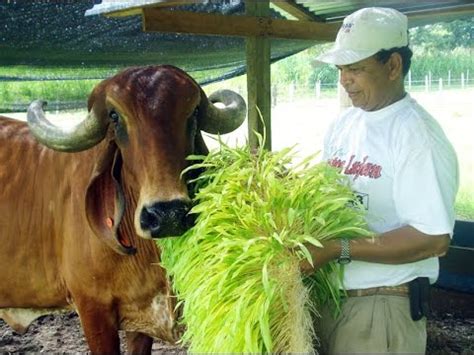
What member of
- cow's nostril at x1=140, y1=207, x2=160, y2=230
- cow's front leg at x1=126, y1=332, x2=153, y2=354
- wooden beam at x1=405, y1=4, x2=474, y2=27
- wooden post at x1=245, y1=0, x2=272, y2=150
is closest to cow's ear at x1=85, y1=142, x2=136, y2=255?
cow's nostril at x1=140, y1=207, x2=160, y2=230

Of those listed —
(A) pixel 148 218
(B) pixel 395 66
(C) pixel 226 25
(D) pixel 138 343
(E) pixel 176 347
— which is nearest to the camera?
(B) pixel 395 66

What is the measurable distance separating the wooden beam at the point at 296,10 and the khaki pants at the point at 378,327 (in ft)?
11.3

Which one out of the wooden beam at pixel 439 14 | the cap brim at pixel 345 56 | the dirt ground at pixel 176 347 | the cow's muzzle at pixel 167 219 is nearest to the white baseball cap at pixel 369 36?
the cap brim at pixel 345 56

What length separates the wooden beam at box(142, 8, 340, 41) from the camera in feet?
12.7

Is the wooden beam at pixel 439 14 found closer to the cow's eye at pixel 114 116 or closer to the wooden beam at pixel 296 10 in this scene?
the wooden beam at pixel 296 10

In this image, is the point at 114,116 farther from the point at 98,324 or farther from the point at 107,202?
the point at 98,324

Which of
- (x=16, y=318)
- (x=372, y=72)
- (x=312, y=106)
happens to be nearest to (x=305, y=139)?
(x=312, y=106)

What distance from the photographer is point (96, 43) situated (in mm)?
5203

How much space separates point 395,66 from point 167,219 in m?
0.97

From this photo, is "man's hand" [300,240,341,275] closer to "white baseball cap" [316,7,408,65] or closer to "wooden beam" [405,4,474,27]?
"white baseball cap" [316,7,408,65]

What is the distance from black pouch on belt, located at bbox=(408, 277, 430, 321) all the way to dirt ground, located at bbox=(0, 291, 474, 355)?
2352 millimetres

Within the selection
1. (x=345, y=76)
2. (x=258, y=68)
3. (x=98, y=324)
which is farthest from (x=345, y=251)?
(x=258, y=68)

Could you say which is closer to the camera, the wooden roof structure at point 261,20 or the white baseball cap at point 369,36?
the white baseball cap at point 369,36

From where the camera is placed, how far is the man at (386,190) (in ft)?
6.11
